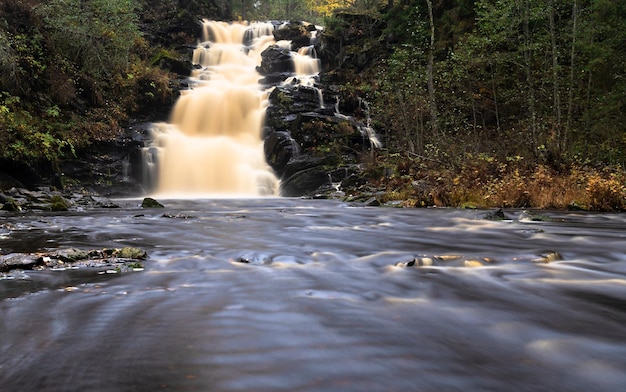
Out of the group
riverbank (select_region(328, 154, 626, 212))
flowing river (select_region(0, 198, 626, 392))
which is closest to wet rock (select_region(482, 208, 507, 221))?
riverbank (select_region(328, 154, 626, 212))

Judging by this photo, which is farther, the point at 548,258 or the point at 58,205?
the point at 58,205

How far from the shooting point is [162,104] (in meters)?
24.1

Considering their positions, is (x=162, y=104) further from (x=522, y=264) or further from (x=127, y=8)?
(x=522, y=264)

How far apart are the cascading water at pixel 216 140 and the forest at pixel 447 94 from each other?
206cm

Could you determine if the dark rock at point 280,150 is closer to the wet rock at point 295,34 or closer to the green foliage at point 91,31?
the green foliage at point 91,31

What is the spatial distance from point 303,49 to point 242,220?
1088 inches

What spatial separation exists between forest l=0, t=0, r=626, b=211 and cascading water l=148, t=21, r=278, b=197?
2057 millimetres

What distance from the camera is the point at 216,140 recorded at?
22.6m

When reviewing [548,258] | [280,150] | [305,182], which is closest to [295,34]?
[280,150]

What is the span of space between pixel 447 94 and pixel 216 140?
39.7 ft

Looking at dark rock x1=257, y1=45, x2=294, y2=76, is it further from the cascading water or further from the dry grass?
the dry grass

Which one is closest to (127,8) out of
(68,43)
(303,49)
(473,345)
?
(68,43)

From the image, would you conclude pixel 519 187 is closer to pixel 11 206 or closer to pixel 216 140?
pixel 11 206

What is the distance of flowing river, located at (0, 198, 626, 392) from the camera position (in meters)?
1.84
